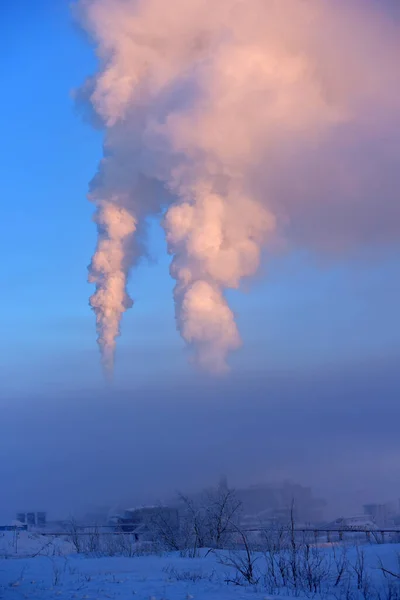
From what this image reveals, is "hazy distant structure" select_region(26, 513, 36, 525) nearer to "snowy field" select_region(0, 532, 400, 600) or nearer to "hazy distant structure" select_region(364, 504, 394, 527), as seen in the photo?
"hazy distant structure" select_region(364, 504, 394, 527)

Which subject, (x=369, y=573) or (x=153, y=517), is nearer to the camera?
(x=369, y=573)

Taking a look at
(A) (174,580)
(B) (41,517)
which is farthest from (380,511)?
(A) (174,580)

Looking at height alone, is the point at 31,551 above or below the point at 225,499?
below

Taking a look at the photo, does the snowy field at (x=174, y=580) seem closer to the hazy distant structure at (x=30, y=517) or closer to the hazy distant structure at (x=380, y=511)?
the hazy distant structure at (x=380, y=511)

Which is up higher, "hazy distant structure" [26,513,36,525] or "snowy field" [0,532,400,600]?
"snowy field" [0,532,400,600]

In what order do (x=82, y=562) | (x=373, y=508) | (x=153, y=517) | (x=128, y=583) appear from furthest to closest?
(x=373, y=508)
(x=153, y=517)
(x=82, y=562)
(x=128, y=583)

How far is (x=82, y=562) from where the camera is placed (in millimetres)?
19641

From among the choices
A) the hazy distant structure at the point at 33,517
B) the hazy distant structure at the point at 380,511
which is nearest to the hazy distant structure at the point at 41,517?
the hazy distant structure at the point at 33,517

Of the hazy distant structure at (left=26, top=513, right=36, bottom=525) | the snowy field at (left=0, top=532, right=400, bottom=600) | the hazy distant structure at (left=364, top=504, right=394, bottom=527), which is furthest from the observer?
the hazy distant structure at (left=26, top=513, right=36, bottom=525)

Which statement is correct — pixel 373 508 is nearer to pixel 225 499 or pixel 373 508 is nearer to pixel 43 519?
pixel 43 519

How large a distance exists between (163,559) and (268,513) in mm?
31465

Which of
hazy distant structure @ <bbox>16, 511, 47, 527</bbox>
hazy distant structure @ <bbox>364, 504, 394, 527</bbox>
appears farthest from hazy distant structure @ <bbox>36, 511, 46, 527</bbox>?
hazy distant structure @ <bbox>364, 504, 394, 527</bbox>

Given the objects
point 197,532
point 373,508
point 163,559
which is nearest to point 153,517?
point 197,532

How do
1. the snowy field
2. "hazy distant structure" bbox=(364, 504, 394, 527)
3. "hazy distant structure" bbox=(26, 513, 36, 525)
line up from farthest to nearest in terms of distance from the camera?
1. "hazy distant structure" bbox=(26, 513, 36, 525)
2. "hazy distant structure" bbox=(364, 504, 394, 527)
3. the snowy field
